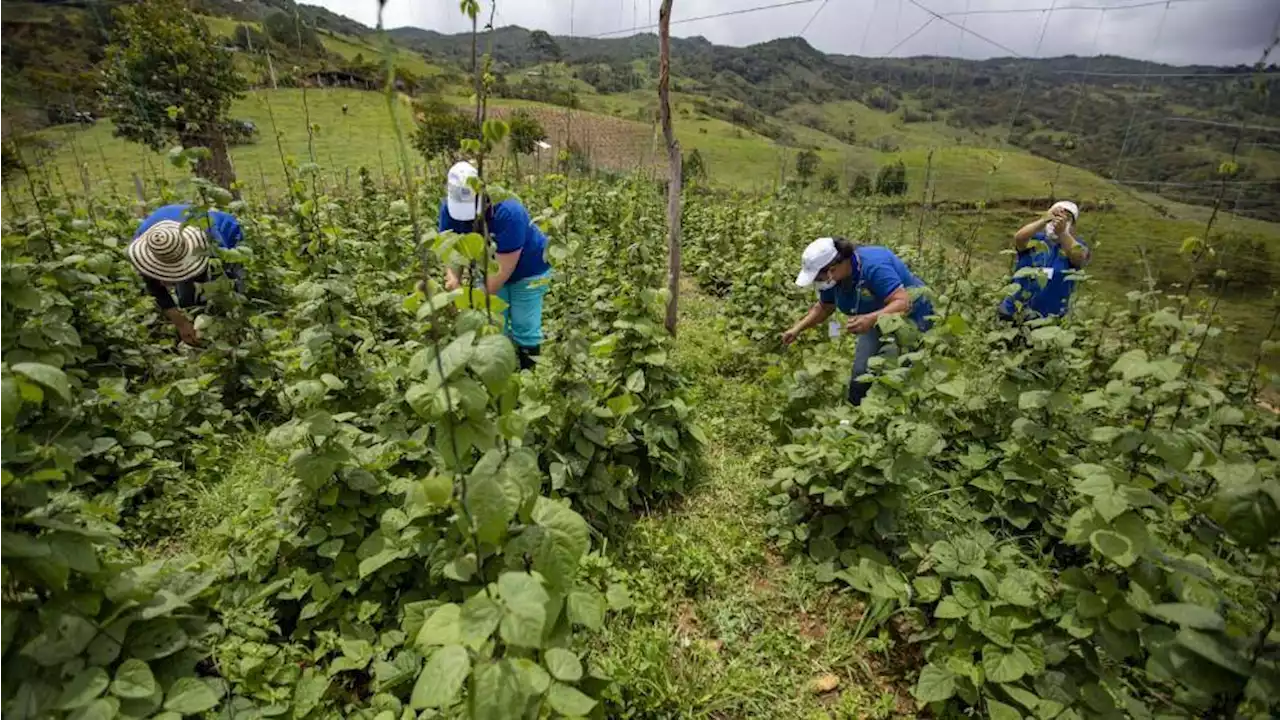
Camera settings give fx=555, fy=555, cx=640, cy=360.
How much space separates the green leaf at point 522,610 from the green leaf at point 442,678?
11 cm

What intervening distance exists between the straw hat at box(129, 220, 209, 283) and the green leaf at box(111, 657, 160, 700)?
275 cm

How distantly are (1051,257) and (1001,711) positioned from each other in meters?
3.78

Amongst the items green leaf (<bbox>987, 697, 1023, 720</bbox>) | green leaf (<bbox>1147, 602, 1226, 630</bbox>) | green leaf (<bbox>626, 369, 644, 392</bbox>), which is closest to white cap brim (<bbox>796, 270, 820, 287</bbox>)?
green leaf (<bbox>626, 369, 644, 392</bbox>)

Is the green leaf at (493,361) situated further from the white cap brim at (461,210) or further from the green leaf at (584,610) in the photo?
the white cap brim at (461,210)

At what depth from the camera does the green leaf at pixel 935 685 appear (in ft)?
7.31

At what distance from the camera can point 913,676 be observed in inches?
101

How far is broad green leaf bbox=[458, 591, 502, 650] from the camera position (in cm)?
128

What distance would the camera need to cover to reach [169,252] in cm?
373

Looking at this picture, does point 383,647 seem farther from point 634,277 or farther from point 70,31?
point 70,31

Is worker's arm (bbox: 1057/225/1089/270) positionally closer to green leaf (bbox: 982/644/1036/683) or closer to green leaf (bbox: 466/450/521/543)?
green leaf (bbox: 982/644/1036/683)

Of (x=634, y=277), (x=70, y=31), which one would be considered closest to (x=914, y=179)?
(x=634, y=277)

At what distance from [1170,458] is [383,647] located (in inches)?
117

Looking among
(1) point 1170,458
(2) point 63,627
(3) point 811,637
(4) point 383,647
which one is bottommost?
(3) point 811,637

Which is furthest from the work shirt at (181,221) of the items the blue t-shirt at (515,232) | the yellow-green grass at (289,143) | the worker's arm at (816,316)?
the yellow-green grass at (289,143)
